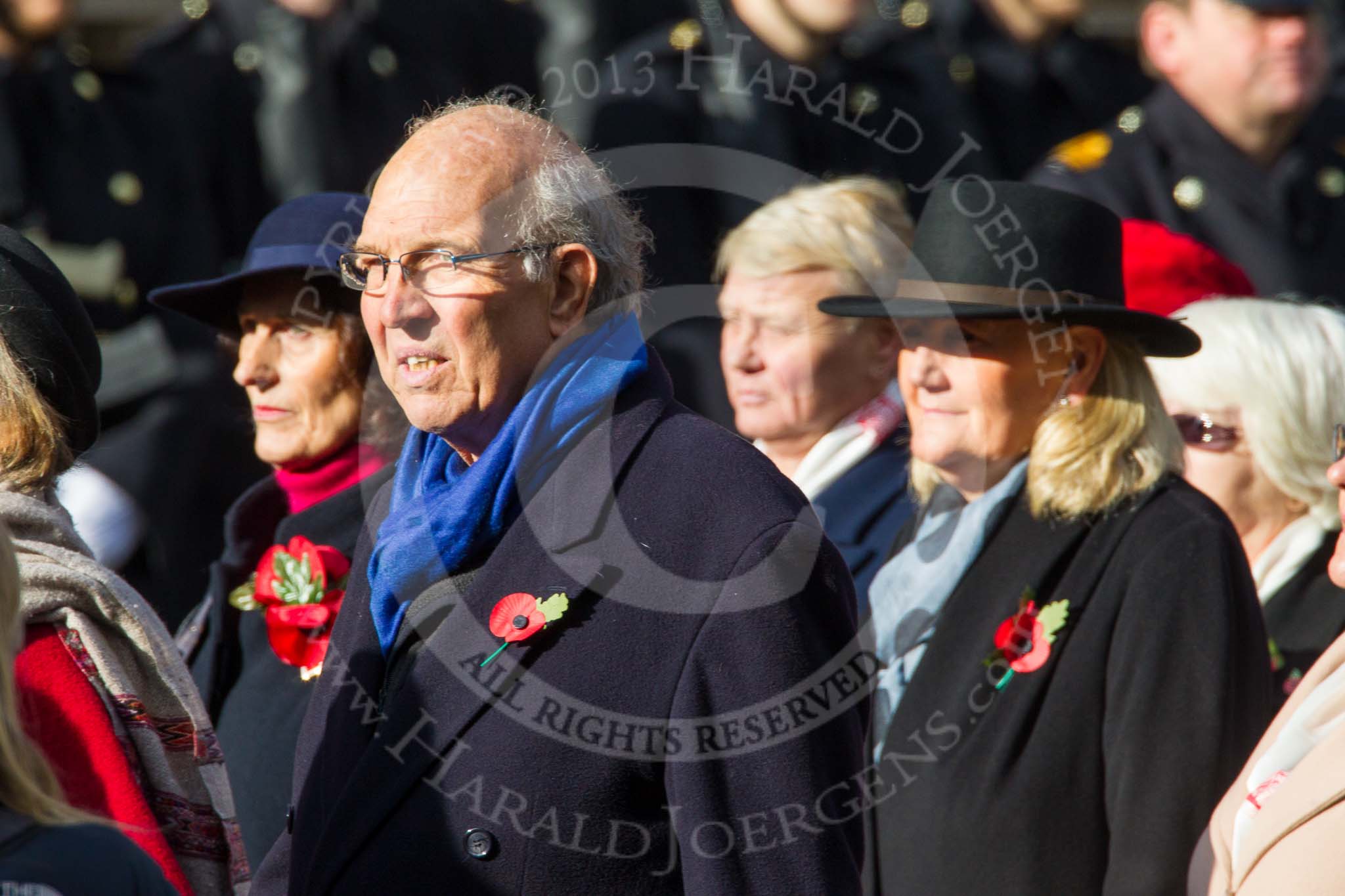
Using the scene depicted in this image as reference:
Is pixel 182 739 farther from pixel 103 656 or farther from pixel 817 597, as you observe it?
pixel 817 597

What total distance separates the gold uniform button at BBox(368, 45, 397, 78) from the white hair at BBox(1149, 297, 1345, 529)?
2963 millimetres

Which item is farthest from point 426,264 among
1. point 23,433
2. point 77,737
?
point 77,737

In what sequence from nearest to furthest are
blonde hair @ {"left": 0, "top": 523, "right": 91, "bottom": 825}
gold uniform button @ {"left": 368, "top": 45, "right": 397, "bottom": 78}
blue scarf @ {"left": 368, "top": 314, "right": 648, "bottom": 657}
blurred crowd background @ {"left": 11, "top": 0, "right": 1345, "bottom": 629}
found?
blonde hair @ {"left": 0, "top": 523, "right": 91, "bottom": 825}
blue scarf @ {"left": 368, "top": 314, "right": 648, "bottom": 657}
blurred crowd background @ {"left": 11, "top": 0, "right": 1345, "bottom": 629}
gold uniform button @ {"left": 368, "top": 45, "right": 397, "bottom": 78}

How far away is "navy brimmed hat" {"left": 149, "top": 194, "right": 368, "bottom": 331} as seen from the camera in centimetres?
359

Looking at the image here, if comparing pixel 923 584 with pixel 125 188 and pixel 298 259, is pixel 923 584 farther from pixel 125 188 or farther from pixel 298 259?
pixel 125 188

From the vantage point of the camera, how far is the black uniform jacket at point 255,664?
324 centimetres

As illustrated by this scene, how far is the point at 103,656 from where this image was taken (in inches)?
91.6

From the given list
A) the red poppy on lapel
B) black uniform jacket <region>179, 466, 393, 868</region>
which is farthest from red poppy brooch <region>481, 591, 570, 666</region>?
black uniform jacket <region>179, 466, 393, 868</region>

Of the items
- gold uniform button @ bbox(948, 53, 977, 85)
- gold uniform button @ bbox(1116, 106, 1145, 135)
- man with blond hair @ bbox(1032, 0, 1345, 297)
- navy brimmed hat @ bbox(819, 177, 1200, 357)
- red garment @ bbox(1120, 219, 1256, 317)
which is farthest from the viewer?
gold uniform button @ bbox(948, 53, 977, 85)

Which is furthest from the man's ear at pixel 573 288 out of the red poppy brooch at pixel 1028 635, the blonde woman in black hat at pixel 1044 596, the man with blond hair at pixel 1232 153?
the man with blond hair at pixel 1232 153

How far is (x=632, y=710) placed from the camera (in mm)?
2180

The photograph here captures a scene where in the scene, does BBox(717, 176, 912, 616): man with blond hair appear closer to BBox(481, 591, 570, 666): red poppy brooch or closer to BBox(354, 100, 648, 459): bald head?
BBox(354, 100, 648, 459): bald head

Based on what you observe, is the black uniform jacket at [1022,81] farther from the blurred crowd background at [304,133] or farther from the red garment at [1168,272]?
the red garment at [1168,272]

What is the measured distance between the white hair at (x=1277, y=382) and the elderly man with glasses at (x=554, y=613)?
60.4 inches
